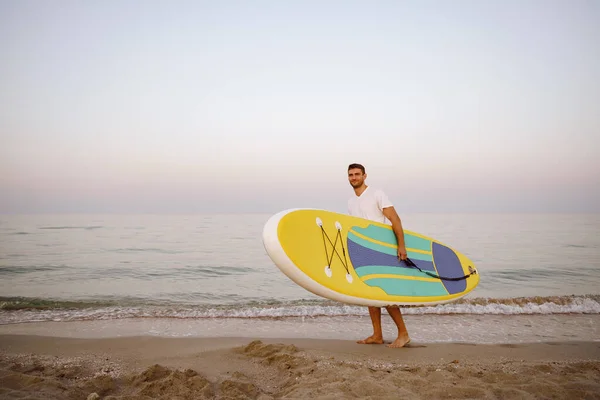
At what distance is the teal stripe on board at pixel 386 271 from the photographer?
3.90 meters

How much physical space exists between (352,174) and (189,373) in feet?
7.43

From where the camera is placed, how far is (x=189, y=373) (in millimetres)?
3041

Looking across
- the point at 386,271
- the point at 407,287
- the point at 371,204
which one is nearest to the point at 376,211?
the point at 371,204

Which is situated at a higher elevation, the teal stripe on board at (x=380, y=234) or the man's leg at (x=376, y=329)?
the teal stripe on board at (x=380, y=234)

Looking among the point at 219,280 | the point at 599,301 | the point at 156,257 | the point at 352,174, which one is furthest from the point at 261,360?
the point at 156,257

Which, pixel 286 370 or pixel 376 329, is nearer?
pixel 286 370

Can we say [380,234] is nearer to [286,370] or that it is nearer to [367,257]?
[367,257]

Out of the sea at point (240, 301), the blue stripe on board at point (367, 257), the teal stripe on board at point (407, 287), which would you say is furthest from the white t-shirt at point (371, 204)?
Answer: the sea at point (240, 301)

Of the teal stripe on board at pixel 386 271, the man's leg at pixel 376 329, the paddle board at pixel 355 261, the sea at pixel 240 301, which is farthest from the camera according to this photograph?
the sea at pixel 240 301

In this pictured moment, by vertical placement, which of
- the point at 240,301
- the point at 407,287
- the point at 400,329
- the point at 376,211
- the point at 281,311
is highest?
the point at 376,211

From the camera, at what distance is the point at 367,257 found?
4.01 m

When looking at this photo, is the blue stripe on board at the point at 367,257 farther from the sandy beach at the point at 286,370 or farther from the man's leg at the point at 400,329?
the sandy beach at the point at 286,370

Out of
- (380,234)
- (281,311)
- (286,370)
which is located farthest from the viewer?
(281,311)

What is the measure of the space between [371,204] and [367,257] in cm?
54
